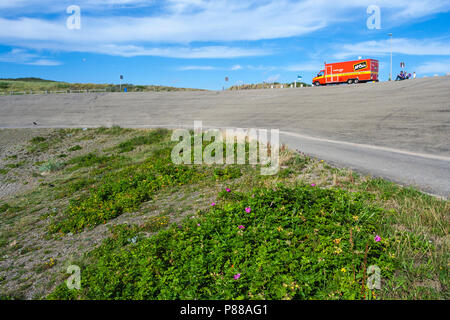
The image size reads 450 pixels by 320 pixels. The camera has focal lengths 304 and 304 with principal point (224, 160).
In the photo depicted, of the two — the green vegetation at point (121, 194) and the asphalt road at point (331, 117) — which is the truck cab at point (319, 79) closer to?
the asphalt road at point (331, 117)

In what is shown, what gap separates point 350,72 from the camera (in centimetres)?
4069

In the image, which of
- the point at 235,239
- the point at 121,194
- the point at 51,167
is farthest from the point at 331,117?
the point at 235,239

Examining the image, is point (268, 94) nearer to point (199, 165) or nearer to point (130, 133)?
point (130, 133)

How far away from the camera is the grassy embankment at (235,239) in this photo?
4.42 metres

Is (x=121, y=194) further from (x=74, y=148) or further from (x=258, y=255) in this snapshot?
(x=74, y=148)

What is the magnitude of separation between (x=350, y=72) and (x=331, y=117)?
69.2 ft

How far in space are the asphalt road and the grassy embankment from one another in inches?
97.6

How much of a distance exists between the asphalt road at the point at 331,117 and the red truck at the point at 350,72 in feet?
23.7

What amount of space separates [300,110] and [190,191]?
20.8 metres
